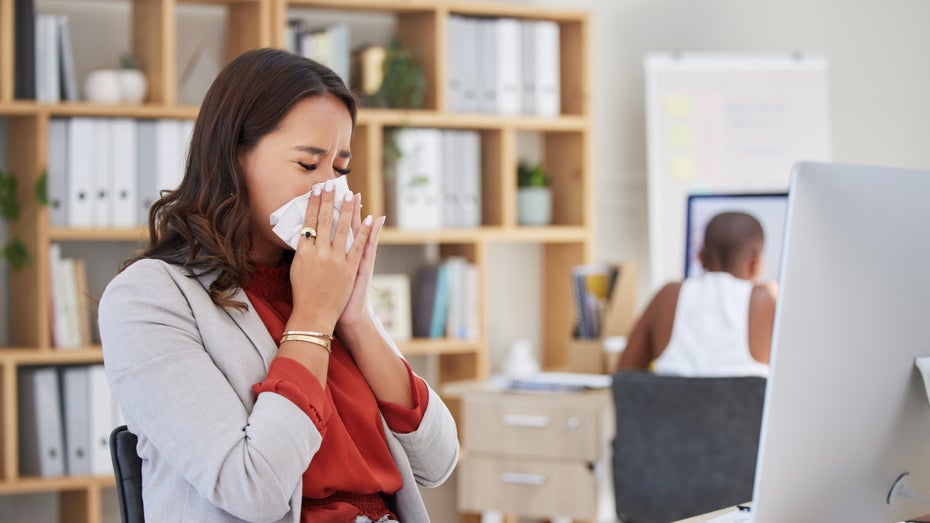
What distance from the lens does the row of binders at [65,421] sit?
332 centimetres

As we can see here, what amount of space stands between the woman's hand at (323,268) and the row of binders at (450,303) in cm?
242

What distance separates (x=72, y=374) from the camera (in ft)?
11.0

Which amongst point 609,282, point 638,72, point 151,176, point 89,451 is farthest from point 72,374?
point 638,72

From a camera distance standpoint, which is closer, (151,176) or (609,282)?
(151,176)

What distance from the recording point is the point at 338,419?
4.48 feet

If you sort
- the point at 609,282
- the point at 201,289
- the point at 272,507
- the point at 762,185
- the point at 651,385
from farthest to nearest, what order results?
the point at 762,185
the point at 609,282
the point at 651,385
the point at 201,289
the point at 272,507

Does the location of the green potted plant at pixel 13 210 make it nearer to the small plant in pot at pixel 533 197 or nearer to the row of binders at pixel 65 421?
the row of binders at pixel 65 421

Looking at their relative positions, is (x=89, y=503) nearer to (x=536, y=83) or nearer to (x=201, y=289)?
(x=536, y=83)

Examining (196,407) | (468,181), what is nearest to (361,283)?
(196,407)

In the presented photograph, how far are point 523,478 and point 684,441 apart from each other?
0.74 m

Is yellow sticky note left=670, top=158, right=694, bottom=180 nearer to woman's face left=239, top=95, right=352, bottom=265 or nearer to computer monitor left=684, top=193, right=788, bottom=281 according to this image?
computer monitor left=684, top=193, right=788, bottom=281

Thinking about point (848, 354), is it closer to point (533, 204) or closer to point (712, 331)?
point (712, 331)

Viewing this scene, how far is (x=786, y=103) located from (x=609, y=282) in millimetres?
1070

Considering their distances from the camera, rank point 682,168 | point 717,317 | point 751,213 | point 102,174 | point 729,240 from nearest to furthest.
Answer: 1. point 717,317
2. point 729,240
3. point 102,174
4. point 751,213
5. point 682,168
